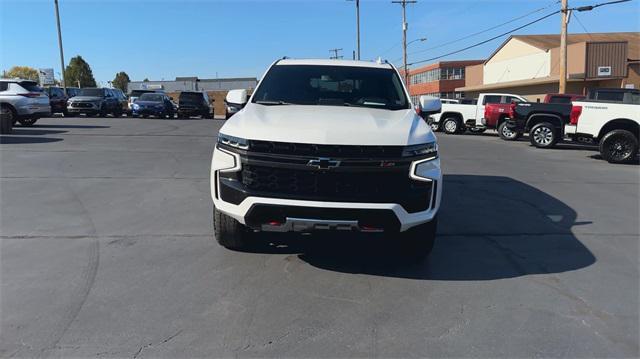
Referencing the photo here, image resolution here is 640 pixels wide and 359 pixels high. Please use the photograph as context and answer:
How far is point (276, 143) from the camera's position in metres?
4.06

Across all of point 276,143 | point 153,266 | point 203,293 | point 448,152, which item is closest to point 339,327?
point 203,293

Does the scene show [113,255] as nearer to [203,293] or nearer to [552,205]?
[203,293]

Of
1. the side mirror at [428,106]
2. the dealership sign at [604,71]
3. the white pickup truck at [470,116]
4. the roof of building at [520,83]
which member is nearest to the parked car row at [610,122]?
the white pickup truck at [470,116]

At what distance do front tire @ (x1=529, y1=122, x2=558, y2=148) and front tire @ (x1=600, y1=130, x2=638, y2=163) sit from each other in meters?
3.77

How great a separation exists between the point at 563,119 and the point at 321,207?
609 inches

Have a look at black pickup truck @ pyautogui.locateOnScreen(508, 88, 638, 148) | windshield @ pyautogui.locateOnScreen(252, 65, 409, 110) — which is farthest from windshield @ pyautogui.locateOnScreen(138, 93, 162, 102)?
windshield @ pyautogui.locateOnScreen(252, 65, 409, 110)

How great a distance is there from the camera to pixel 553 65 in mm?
39375

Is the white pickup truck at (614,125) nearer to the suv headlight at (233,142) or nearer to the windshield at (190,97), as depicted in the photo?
the suv headlight at (233,142)

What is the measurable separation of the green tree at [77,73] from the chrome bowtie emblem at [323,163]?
10393 cm

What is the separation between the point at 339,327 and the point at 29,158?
9.47m

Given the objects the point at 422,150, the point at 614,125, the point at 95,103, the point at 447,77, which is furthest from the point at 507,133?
the point at 447,77

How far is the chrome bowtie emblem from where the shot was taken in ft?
13.1

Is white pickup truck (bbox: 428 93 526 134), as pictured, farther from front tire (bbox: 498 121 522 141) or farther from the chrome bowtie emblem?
the chrome bowtie emblem

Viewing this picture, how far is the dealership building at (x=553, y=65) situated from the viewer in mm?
34969
